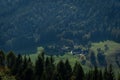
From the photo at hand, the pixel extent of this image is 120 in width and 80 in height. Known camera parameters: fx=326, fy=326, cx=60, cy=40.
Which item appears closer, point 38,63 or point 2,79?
point 2,79

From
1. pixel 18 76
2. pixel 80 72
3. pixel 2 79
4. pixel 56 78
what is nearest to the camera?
pixel 2 79

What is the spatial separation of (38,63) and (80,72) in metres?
26.3

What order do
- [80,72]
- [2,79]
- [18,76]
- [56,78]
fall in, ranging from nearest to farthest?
[2,79], [18,76], [56,78], [80,72]

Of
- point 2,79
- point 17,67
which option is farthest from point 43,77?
point 2,79

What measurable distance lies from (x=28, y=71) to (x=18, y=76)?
597cm

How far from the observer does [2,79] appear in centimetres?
13650

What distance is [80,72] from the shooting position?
7854 inches

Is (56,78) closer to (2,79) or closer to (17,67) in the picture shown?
(17,67)

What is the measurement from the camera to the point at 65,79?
199750 millimetres

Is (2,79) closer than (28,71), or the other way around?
(2,79)

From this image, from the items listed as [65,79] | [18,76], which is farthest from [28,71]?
[65,79]

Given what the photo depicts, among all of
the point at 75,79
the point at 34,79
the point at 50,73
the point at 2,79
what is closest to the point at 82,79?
the point at 75,79

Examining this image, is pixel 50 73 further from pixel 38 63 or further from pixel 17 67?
pixel 17 67

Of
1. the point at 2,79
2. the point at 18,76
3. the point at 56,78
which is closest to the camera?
the point at 2,79
